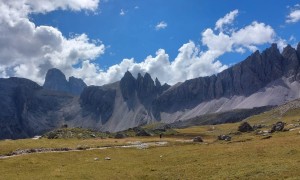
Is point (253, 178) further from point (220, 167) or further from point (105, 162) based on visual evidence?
point (105, 162)

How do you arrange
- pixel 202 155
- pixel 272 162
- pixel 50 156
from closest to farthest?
pixel 272 162
pixel 202 155
pixel 50 156

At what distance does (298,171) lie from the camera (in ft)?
144

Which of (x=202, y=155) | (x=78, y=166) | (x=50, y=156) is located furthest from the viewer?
(x=50, y=156)

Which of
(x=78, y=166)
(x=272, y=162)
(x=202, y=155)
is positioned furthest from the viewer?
(x=202, y=155)

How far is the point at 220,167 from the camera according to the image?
5338 cm

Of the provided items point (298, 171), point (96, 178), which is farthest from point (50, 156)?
point (298, 171)

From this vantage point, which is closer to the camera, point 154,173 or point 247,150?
point 154,173

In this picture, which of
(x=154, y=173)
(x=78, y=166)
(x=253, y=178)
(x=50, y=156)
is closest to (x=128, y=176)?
(x=154, y=173)

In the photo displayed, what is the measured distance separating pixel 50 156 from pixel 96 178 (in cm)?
2500

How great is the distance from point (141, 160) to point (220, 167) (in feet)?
74.2

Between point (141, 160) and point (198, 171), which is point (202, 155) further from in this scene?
point (198, 171)

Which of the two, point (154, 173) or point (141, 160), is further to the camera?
point (141, 160)

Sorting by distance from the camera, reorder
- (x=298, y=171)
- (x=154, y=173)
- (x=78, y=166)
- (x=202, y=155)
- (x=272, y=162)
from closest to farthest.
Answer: (x=298, y=171)
(x=272, y=162)
(x=154, y=173)
(x=78, y=166)
(x=202, y=155)

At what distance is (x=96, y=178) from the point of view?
5372cm
